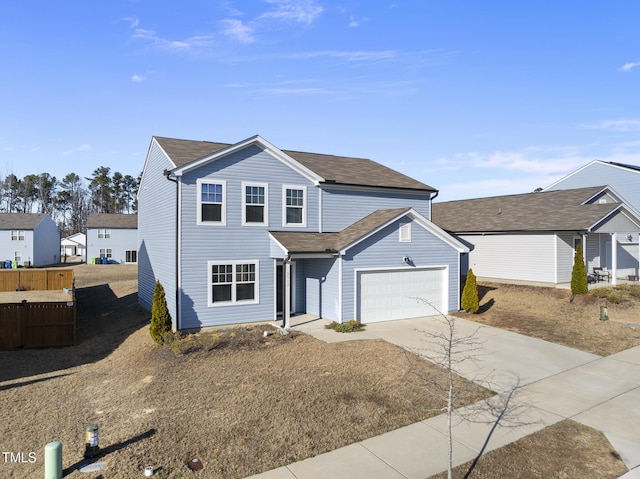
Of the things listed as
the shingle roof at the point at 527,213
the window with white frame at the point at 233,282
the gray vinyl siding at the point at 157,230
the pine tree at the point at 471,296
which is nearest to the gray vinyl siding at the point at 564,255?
the shingle roof at the point at 527,213

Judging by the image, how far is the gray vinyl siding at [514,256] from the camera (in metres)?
23.2

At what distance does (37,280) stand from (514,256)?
32812mm

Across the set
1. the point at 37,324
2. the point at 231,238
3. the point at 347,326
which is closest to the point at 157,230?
the point at 231,238

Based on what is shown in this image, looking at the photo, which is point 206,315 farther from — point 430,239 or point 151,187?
point 430,239

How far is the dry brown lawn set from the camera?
645cm

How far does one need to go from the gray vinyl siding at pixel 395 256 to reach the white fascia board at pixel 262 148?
12.2 feet

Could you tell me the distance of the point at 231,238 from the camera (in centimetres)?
1573

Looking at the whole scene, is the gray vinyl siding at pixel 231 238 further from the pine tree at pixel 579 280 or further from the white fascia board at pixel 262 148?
the pine tree at pixel 579 280

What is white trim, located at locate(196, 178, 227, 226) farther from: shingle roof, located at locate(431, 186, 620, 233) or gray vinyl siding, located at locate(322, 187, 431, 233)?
shingle roof, located at locate(431, 186, 620, 233)

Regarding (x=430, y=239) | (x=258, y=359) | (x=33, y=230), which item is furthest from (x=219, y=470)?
(x=33, y=230)

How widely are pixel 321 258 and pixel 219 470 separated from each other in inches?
431

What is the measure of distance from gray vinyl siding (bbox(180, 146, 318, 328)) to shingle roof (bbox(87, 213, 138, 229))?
40.9 meters

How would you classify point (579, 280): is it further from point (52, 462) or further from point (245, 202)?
point (52, 462)

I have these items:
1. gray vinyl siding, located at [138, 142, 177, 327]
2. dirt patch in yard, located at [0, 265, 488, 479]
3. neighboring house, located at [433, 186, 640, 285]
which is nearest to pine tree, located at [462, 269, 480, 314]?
dirt patch in yard, located at [0, 265, 488, 479]
